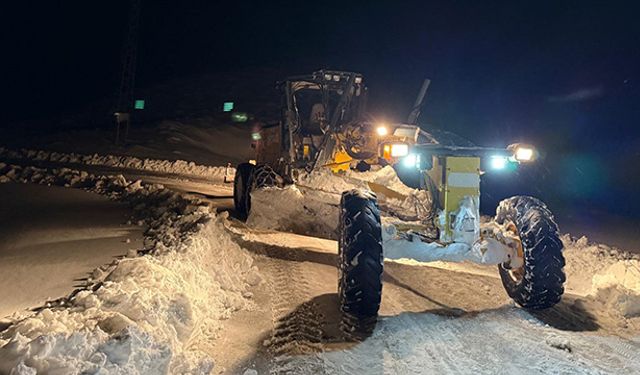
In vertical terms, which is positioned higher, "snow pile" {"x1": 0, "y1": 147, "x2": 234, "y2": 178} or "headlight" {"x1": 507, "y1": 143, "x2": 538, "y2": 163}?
"snow pile" {"x1": 0, "y1": 147, "x2": 234, "y2": 178}

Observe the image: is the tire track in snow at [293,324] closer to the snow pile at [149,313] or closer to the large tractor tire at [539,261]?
the snow pile at [149,313]

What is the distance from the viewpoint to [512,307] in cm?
683

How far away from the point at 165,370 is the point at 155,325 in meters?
0.64

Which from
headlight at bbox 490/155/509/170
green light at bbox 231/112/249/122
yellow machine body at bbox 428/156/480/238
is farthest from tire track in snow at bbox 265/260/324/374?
green light at bbox 231/112/249/122

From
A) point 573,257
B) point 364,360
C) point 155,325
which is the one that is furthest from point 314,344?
point 573,257

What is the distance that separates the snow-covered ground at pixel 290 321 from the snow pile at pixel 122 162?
1361 cm

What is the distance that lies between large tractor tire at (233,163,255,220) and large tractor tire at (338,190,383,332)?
5.95 m

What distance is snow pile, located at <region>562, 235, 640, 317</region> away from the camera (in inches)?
263

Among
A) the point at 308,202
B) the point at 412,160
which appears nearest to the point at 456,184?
the point at 412,160

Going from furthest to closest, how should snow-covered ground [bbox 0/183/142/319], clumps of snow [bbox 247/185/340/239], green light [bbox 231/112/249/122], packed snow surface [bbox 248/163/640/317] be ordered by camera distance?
green light [bbox 231/112/249/122]
clumps of snow [bbox 247/185/340/239]
packed snow surface [bbox 248/163/640/317]
snow-covered ground [bbox 0/183/142/319]

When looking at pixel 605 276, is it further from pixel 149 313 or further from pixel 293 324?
pixel 149 313

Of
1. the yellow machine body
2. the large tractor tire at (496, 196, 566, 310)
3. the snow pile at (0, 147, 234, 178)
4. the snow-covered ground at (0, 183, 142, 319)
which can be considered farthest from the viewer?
the snow pile at (0, 147, 234, 178)

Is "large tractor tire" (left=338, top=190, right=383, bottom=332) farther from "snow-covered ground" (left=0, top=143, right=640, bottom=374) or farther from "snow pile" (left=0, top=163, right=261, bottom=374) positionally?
"snow pile" (left=0, top=163, right=261, bottom=374)

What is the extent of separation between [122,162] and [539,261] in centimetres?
2098
